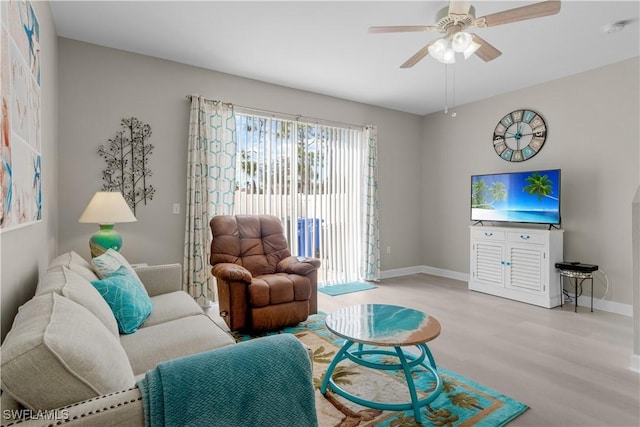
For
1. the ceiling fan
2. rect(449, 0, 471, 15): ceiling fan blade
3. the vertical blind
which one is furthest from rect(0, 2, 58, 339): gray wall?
rect(449, 0, 471, 15): ceiling fan blade

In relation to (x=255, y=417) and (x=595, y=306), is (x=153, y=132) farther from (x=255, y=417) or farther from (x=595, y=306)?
(x=595, y=306)

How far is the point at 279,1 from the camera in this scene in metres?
2.54

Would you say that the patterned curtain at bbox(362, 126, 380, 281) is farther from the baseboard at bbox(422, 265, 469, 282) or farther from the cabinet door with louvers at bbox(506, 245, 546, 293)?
the cabinet door with louvers at bbox(506, 245, 546, 293)

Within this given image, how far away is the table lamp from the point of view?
2730 mm

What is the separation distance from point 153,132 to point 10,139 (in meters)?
2.35

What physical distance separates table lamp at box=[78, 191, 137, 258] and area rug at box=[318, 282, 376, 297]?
2.58 m

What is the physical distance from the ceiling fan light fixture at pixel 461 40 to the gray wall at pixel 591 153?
261cm

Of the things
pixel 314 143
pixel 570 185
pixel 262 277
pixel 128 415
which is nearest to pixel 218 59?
pixel 314 143

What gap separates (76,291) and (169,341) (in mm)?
515

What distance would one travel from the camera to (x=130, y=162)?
3.40 metres

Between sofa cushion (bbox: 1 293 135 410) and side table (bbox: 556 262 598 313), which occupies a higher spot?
sofa cushion (bbox: 1 293 135 410)

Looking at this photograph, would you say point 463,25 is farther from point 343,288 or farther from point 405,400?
point 343,288

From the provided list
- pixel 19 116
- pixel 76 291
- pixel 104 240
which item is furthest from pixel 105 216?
pixel 76 291

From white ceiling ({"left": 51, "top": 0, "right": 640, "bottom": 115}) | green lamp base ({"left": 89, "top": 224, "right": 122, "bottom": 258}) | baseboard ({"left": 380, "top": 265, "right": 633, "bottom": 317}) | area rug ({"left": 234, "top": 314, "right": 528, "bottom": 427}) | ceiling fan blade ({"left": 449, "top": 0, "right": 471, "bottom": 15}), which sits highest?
white ceiling ({"left": 51, "top": 0, "right": 640, "bottom": 115})
